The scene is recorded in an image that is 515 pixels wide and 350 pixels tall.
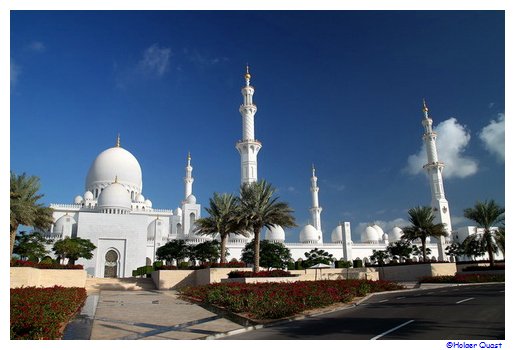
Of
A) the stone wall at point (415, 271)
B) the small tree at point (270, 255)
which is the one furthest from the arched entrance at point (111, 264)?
the stone wall at point (415, 271)

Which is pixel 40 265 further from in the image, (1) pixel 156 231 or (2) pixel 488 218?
(2) pixel 488 218

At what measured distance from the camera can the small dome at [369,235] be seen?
7131 cm

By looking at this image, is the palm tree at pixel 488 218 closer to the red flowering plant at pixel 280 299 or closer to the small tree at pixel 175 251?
the red flowering plant at pixel 280 299

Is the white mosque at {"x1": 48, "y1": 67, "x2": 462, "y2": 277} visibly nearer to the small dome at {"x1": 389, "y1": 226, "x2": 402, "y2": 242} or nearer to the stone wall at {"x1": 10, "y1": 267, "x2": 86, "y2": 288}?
the small dome at {"x1": 389, "y1": 226, "x2": 402, "y2": 242}

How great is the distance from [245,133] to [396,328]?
132 feet

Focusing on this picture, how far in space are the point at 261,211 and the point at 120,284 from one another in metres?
15.1

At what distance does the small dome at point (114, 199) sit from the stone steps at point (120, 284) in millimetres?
15955

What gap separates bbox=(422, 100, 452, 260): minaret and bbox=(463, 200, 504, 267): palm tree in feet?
80.6

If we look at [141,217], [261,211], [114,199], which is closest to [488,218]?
[261,211]

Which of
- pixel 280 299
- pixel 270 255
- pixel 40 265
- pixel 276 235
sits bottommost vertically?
pixel 280 299

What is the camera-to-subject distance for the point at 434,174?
5488cm

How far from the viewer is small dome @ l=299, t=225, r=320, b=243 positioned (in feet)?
210

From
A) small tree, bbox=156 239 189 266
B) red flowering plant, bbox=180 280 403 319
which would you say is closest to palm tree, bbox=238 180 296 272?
red flowering plant, bbox=180 280 403 319

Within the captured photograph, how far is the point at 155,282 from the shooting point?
3219cm
